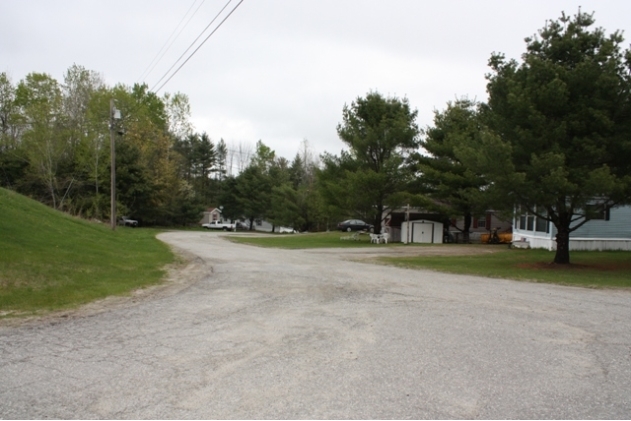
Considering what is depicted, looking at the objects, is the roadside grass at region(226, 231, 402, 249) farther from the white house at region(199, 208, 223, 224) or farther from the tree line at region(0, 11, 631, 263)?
the white house at region(199, 208, 223, 224)

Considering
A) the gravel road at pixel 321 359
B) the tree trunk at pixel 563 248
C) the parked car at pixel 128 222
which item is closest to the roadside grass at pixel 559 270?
the tree trunk at pixel 563 248

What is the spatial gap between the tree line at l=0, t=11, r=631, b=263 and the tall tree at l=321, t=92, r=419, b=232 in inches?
4.1

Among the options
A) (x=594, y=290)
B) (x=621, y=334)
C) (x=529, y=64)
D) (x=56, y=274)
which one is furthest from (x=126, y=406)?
(x=529, y=64)

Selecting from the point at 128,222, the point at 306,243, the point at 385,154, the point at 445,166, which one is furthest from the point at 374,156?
the point at 128,222

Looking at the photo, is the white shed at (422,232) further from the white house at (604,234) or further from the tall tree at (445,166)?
the white house at (604,234)

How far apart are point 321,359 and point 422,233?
31.7m

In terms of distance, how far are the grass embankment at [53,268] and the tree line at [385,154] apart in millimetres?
12045

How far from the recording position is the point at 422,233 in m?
36.2

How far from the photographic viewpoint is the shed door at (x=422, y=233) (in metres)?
36.1

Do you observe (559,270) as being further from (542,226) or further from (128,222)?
(128,222)

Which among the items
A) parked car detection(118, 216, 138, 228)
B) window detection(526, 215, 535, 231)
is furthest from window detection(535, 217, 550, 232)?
parked car detection(118, 216, 138, 228)

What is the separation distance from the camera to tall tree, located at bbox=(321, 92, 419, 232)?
33906 millimetres

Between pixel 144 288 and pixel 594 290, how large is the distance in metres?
10.9

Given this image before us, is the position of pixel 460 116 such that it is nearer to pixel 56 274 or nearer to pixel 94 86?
pixel 56 274
